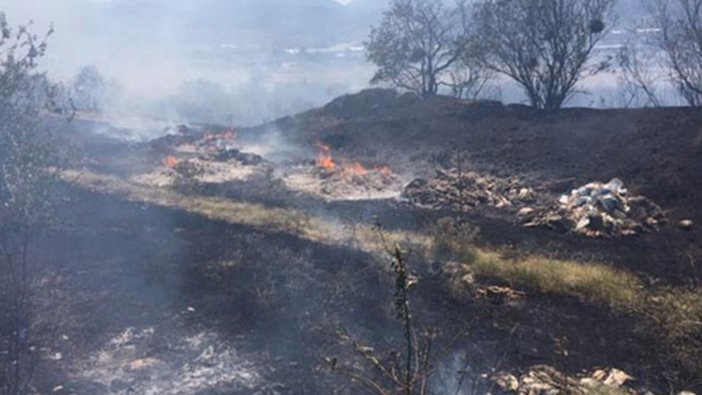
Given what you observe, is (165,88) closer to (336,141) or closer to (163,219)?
(336,141)

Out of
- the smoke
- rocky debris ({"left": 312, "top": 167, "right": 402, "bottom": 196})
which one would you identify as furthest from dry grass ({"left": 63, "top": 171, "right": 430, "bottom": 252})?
the smoke

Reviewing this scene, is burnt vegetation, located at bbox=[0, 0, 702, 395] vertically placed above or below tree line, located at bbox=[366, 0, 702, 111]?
below

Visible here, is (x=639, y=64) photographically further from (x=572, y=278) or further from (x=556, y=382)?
(x=556, y=382)

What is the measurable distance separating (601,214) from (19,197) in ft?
35.8

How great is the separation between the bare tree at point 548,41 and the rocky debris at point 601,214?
35.1ft

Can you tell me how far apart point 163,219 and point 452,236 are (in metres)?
6.73

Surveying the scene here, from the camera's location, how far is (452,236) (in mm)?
11250

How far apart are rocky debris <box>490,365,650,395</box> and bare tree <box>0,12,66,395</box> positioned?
214 inches

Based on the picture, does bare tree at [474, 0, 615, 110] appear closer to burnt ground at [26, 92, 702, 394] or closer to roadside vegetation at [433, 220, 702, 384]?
burnt ground at [26, 92, 702, 394]

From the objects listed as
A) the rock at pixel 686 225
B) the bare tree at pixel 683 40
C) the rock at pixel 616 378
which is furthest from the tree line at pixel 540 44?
the rock at pixel 616 378

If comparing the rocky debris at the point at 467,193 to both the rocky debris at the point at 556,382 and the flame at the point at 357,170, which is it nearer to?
the flame at the point at 357,170

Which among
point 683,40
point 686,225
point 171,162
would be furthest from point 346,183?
point 683,40

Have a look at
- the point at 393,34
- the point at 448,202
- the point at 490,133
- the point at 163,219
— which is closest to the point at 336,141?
the point at 490,133

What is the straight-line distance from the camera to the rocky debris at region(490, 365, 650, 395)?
6164 mm
